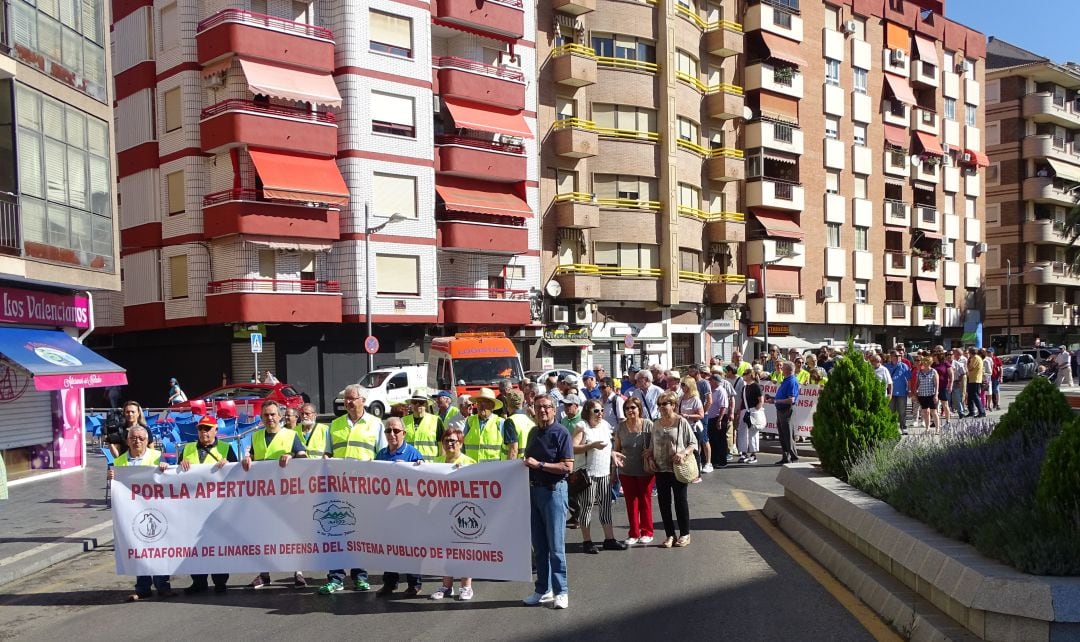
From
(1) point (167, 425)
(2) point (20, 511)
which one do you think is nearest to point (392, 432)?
(2) point (20, 511)

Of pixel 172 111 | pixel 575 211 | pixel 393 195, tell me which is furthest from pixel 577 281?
pixel 172 111

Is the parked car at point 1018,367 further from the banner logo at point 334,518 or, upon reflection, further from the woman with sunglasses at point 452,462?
the banner logo at point 334,518

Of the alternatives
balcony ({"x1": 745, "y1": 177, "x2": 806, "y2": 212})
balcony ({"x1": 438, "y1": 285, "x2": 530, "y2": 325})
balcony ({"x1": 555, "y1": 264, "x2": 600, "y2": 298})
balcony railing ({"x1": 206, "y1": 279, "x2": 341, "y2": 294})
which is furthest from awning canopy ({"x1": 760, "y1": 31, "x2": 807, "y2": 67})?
balcony railing ({"x1": 206, "y1": 279, "x2": 341, "y2": 294})

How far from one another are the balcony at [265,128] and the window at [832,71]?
31821mm

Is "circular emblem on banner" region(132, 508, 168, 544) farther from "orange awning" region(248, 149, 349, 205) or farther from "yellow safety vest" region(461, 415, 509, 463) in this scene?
"orange awning" region(248, 149, 349, 205)

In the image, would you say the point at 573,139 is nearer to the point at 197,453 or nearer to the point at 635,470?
the point at 635,470

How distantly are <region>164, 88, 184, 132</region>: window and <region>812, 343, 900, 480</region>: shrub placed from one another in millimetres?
30190

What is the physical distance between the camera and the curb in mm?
10508

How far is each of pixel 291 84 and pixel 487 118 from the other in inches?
334

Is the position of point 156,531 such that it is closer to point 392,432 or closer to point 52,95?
point 392,432

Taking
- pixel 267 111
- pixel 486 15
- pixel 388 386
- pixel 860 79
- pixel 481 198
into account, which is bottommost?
pixel 388 386

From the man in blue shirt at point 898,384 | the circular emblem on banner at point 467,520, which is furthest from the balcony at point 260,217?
the circular emblem on banner at point 467,520

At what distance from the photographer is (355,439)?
9.48m

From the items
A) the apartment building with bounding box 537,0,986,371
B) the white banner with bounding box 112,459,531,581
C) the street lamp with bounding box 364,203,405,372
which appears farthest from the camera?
the apartment building with bounding box 537,0,986,371
